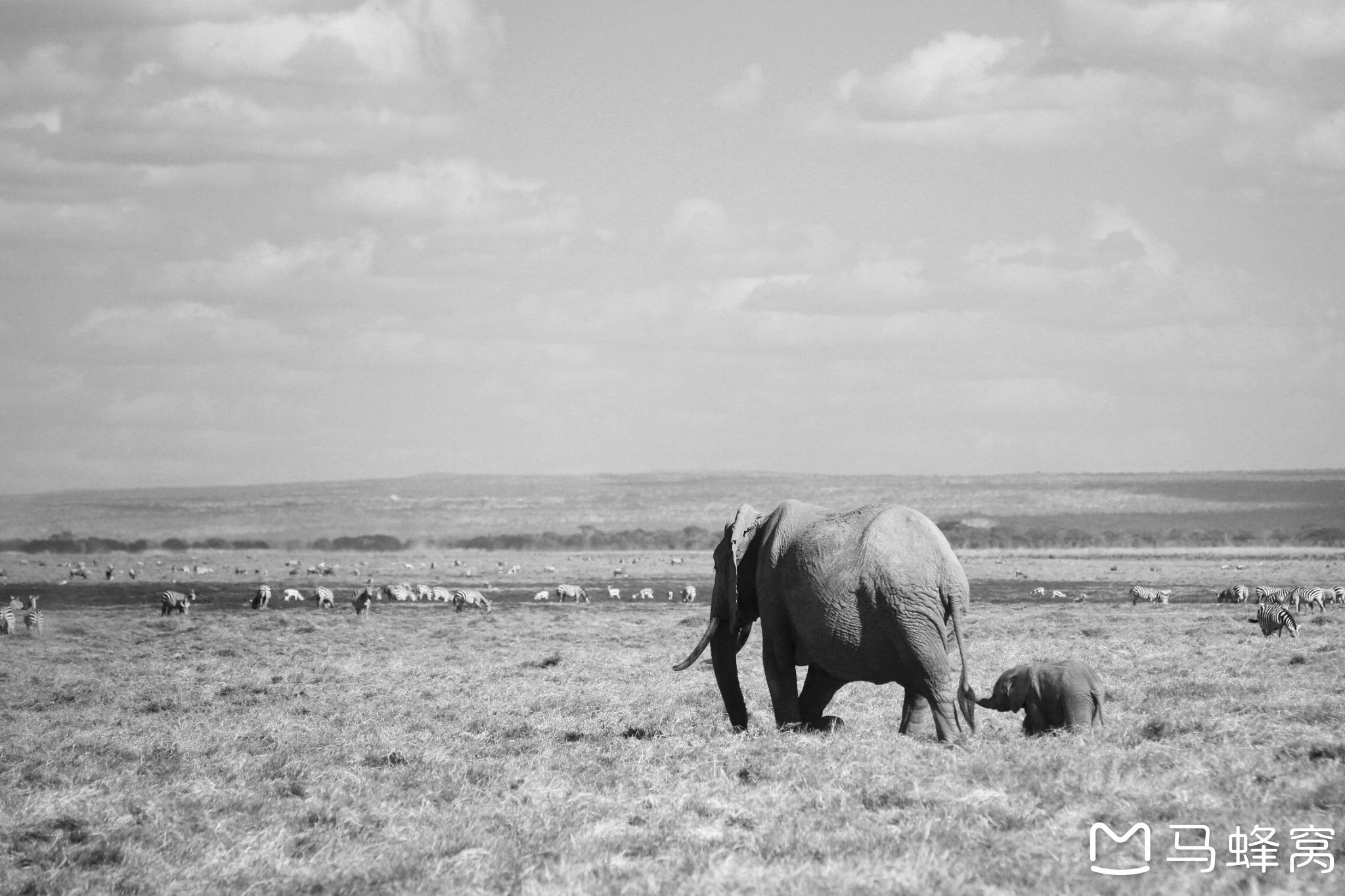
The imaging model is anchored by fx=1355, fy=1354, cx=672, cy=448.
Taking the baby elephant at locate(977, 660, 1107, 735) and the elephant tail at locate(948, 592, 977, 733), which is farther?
the baby elephant at locate(977, 660, 1107, 735)

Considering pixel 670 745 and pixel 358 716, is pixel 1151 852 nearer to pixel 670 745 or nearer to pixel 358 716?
pixel 670 745

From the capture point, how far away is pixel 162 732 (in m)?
16.0

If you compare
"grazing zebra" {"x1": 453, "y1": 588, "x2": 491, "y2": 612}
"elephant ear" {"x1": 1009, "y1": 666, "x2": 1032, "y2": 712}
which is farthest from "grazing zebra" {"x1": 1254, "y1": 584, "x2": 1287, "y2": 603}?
"grazing zebra" {"x1": 453, "y1": 588, "x2": 491, "y2": 612}

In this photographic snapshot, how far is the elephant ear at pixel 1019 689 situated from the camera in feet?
47.3

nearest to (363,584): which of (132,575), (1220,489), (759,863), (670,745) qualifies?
(132,575)

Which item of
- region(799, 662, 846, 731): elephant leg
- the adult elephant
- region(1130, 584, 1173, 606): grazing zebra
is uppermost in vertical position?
the adult elephant

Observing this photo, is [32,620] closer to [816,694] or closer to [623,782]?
[816,694]

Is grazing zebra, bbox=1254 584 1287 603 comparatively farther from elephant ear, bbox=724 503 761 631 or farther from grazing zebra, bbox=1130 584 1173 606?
elephant ear, bbox=724 503 761 631

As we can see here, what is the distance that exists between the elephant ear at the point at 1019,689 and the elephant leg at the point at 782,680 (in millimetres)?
2316

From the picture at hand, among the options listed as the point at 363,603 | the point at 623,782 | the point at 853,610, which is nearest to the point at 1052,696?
the point at 853,610

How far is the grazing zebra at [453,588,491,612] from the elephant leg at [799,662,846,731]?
33134 mm

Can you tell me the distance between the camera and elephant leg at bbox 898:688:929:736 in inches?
548

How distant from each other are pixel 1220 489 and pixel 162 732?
186 m

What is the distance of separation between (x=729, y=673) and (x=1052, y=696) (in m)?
3.67
